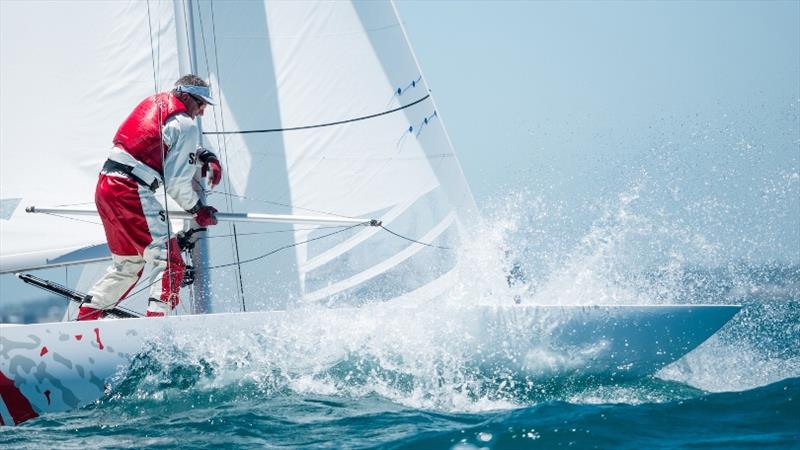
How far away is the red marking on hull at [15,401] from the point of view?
459 centimetres

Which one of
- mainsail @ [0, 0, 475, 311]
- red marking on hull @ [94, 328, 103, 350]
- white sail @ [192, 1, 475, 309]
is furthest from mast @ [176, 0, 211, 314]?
red marking on hull @ [94, 328, 103, 350]

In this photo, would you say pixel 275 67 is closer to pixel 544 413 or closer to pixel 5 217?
pixel 5 217

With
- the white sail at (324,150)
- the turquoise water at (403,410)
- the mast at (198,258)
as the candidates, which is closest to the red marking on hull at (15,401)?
the turquoise water at (403,410)

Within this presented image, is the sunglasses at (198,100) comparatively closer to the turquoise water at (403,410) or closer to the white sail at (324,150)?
the white sail at (324,150)

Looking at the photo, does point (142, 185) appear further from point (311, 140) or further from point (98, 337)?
point (311, 140)

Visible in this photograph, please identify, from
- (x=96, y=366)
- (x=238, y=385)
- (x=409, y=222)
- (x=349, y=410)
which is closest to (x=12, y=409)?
(x=96, y=366)

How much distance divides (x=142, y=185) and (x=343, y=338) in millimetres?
1470

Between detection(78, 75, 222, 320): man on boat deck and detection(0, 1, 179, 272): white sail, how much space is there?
34.6 inches

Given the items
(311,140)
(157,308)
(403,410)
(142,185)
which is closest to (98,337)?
(157,308)

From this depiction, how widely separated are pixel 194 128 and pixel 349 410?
1.90 meters

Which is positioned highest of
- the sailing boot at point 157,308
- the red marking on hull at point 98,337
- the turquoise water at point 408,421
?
the sailing boot at point 157,308

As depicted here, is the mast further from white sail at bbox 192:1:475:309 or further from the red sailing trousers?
the red sailing trousers

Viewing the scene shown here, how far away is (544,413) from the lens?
4203 mm

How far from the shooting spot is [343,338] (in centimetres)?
468
